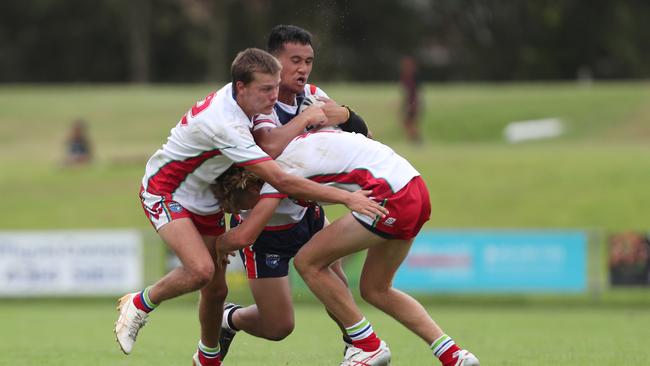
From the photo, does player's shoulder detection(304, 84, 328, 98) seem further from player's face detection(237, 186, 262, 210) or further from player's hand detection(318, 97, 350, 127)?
player's face detection(237, 186, 262, 210)

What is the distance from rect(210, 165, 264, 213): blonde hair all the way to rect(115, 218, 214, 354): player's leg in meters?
0.31

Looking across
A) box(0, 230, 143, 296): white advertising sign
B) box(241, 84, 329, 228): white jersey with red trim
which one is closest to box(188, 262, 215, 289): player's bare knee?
box(241, 84, 329, 228): white jersey with red trim

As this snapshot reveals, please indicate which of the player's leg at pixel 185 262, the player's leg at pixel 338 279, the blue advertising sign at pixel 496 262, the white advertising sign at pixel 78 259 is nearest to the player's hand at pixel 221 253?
the player's leg at pixel 185 262

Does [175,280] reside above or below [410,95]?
above

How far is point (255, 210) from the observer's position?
8141 mm

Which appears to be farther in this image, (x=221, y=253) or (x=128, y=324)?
(x=221, y=253)

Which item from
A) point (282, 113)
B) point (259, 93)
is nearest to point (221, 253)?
point (282, 113)

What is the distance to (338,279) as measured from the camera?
8.23 meters

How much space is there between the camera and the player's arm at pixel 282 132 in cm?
816

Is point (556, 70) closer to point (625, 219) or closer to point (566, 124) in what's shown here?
point (566, 124)

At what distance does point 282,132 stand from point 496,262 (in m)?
11.3

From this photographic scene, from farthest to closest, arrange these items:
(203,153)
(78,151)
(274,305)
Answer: (78,151) < (274,305) < (203,153)

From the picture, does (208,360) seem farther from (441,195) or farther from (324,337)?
(441,195)

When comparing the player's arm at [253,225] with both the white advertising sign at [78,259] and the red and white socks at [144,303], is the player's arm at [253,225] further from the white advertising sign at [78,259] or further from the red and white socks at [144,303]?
the white advertising sign at [78,259]
